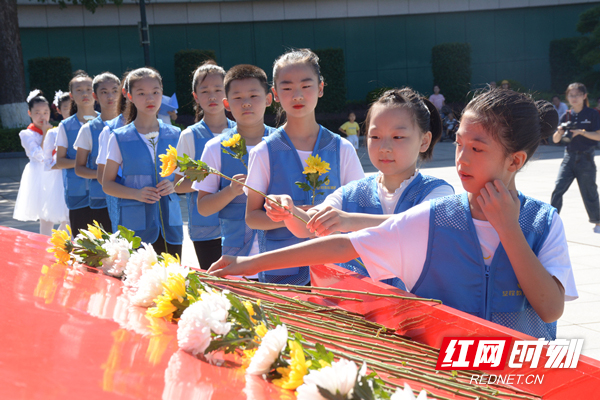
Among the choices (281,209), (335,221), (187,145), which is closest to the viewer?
(335,221)

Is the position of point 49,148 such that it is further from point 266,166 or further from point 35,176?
point 266,166

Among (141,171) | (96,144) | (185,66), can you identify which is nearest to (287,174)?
(141,171)

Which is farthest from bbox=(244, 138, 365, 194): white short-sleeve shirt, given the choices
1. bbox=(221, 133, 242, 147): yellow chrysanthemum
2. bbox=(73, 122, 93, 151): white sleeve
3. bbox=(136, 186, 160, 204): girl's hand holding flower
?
bbox=(73, 122, 93, 151): white sleeve

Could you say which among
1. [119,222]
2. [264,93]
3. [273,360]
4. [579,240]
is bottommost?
[579,240]

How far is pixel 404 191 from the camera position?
2404mm

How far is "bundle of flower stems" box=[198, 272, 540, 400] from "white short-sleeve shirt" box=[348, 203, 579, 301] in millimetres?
154

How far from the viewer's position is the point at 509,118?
1824mm

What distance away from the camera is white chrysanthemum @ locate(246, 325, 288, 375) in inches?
43.6

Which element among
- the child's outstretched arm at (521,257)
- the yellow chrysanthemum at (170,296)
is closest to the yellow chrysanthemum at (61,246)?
the yellow chrysanthemum at (170,296)

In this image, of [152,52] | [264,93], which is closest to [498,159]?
[264,93]

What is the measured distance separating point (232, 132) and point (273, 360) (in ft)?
8.82

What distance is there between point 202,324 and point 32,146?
7.10 metres

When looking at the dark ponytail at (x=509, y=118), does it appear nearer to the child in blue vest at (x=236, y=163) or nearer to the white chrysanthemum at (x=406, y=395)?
the white chrysanthemum at (x=406, y=395)

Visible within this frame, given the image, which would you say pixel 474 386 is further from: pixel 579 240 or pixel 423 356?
pixel 579 240
